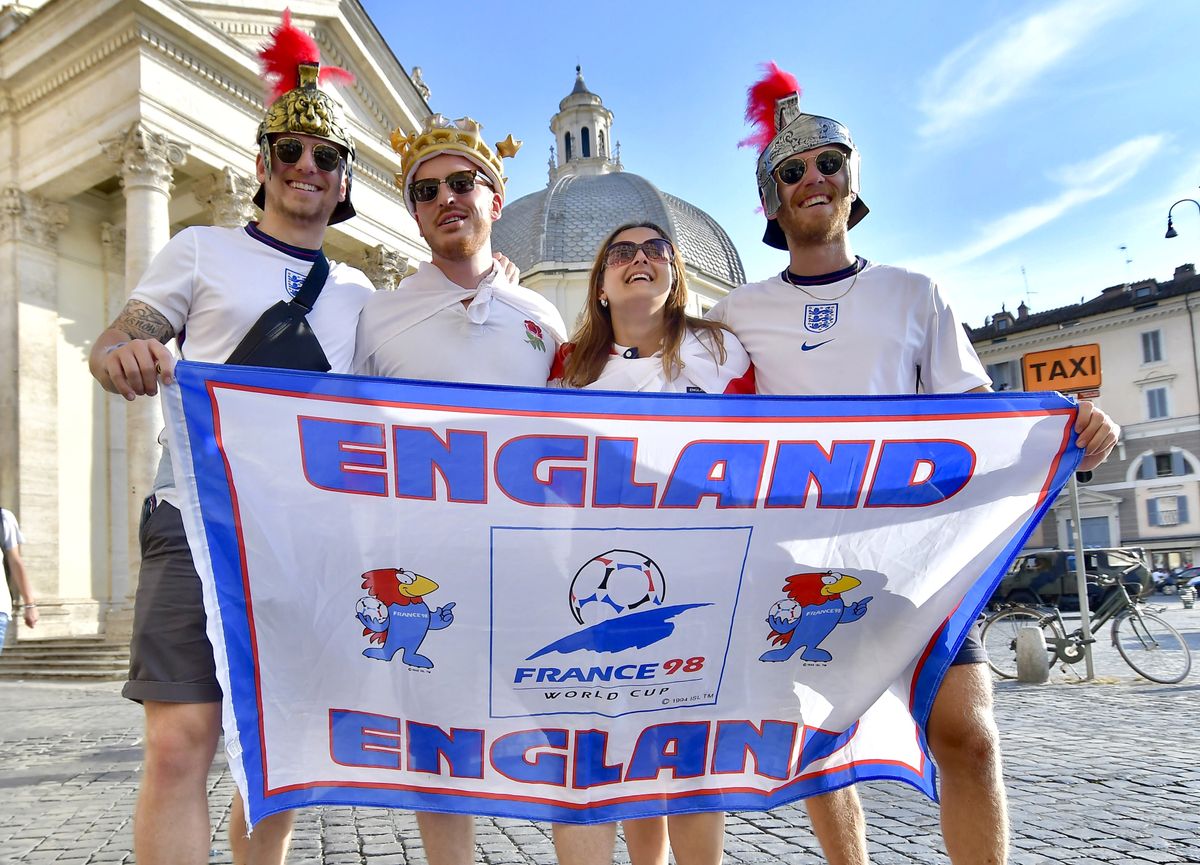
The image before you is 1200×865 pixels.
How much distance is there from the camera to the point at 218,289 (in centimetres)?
261

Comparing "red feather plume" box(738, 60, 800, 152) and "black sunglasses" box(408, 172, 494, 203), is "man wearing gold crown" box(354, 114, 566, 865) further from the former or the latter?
"red feather plume" box(738, 60, 800, 152)

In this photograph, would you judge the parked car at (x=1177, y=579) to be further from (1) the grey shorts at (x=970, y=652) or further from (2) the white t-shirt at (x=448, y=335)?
(2) the white t-shirt at (x=448, y=335)

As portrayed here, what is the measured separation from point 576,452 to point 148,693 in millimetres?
1262

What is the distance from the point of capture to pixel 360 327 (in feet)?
9.67

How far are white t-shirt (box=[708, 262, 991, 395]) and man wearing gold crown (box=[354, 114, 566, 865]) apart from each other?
79 cm

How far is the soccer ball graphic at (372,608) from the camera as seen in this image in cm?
236

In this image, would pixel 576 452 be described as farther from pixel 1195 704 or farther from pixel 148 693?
pixel 1195 704

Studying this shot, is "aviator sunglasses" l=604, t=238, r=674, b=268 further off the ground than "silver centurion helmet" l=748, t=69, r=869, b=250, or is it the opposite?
"silver centurion helmet" l=748, t=69, r=869, b=250

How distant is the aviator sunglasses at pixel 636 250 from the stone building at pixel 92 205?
12463mm

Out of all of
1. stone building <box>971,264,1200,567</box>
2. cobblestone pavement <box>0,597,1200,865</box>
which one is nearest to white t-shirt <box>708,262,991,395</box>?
cobblestone pavement <box>0,597,1200,865</box>

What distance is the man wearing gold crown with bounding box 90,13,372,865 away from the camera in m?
2.26

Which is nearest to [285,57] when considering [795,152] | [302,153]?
[302,153]

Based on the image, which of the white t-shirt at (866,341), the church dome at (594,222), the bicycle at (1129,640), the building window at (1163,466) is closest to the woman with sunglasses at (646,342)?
the white t-shirt at (866,341)

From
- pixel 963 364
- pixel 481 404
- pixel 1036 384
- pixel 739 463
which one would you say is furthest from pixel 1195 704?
pixel 481 404
